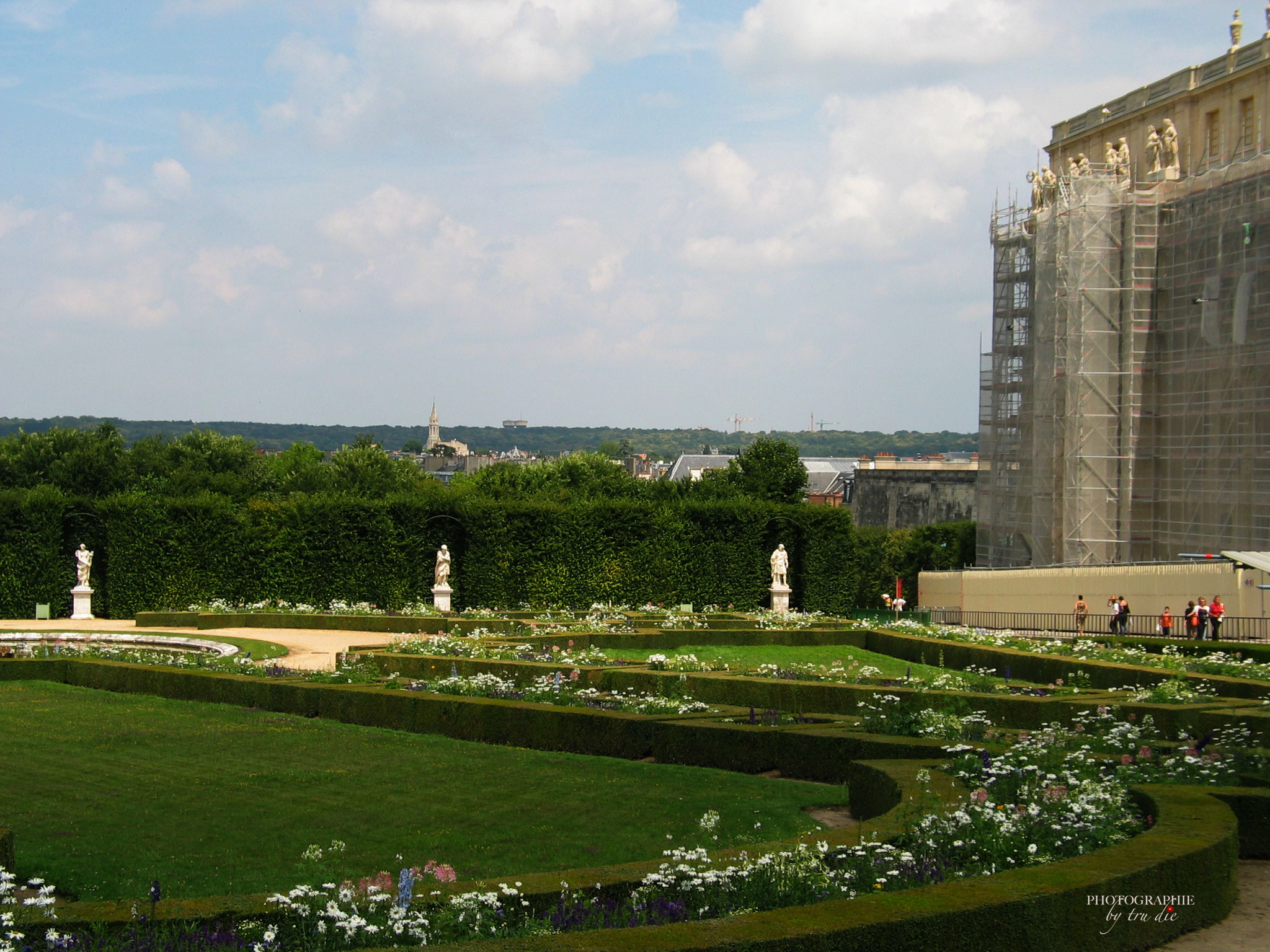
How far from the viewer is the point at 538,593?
36.8 metres

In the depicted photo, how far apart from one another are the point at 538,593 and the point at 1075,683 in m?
20.4

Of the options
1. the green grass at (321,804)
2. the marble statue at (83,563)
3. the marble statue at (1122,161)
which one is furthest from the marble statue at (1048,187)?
the green grass at (321,804)

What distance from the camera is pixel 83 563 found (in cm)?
3278

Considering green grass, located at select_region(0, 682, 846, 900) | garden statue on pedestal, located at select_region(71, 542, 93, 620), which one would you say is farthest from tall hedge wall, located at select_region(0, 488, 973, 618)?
green grass, located at select_region(0, 682, 846, 900)

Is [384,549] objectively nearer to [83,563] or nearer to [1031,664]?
[83,563]

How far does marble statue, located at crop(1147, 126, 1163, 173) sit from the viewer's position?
40.1 m

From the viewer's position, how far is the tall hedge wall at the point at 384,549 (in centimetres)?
3428

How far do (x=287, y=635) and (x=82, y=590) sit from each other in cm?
871

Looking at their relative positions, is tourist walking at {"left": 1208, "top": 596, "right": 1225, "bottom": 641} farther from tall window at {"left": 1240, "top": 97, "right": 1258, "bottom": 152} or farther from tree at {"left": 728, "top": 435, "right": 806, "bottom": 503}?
tree at {"left": 728, "top": 435, "right": 806, "bottom": 503}

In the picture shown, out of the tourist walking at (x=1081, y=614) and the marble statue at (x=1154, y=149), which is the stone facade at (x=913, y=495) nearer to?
the marble statue at (x=1154, y=149)

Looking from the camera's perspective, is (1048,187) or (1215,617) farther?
(1048,187)

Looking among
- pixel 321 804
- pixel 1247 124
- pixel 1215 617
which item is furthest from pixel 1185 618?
pixel 321 804

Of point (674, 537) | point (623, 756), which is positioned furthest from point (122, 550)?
point (623, 756)

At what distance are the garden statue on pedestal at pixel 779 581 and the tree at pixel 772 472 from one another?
2421cm
